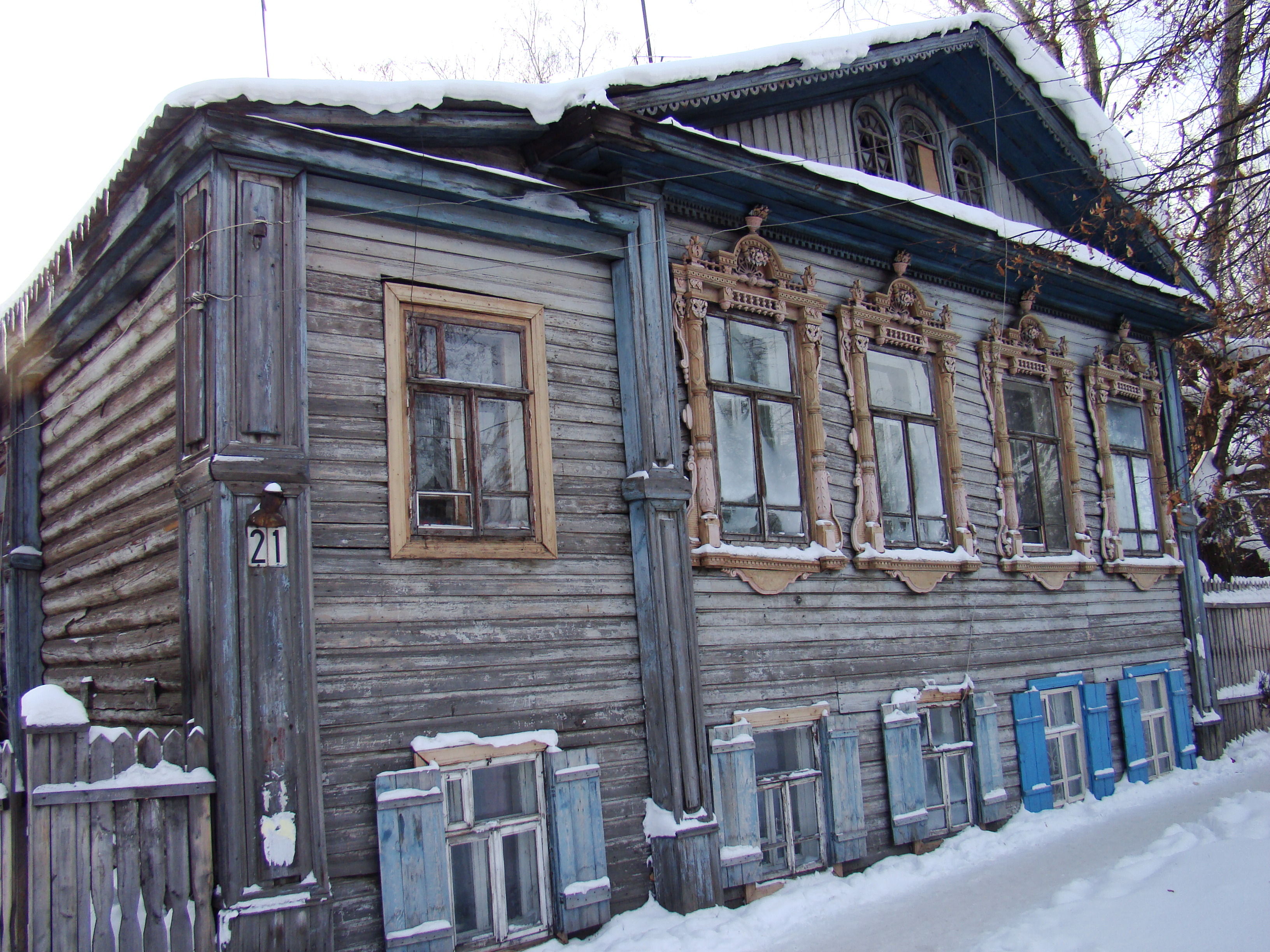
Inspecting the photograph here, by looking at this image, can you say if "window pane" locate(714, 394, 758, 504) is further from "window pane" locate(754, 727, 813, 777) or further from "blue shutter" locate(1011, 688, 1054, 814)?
"blue shutter" locate(1011, 688, 1054, 814)

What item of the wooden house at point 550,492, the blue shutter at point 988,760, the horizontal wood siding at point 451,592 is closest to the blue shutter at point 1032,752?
the wooden house at point 550,492

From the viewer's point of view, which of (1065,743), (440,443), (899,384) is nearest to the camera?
(440,443)

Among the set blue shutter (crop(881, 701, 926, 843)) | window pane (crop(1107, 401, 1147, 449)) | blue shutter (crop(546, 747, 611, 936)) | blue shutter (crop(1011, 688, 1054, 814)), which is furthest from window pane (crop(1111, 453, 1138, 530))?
blue shutter (crop(546, 747, 611, 936))

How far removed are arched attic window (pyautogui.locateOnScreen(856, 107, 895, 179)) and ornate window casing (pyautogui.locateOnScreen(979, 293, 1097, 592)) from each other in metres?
1.82

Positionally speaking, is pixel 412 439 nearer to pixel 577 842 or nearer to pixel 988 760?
pixel 577 842

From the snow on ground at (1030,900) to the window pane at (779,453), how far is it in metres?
2.72

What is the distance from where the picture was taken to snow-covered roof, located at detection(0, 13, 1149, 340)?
5.38m

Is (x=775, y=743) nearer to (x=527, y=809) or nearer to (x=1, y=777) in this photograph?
A: (x=527, y=809)

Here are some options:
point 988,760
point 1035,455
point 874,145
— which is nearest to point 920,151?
point 874,145

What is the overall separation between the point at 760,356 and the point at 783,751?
2.93 m

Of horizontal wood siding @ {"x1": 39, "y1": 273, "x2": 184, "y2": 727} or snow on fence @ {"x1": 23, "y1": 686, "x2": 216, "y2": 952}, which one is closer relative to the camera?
snow on fence @ {"x1": 23, "y1": 686, "x2": 216, "y2": 952}

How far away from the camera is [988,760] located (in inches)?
343

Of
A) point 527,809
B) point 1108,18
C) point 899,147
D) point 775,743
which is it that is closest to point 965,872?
point 775,743

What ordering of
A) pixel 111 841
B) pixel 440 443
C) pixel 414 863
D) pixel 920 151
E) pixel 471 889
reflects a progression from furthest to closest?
pixel 920 151, pixel 440 443, pixel 471 889, pixel 414 863, pixel 111 841
